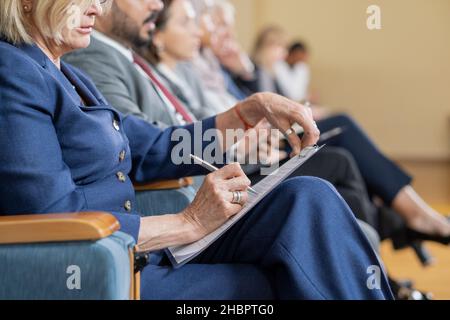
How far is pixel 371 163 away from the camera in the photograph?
2.80 meters

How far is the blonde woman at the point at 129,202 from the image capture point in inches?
54.3

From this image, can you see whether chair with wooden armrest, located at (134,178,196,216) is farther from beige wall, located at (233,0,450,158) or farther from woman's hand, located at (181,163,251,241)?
beige wall, located at (233,0,450,158)

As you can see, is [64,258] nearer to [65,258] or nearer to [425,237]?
[65,258]

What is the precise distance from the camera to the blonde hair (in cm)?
148

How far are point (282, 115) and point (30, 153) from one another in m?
0.62

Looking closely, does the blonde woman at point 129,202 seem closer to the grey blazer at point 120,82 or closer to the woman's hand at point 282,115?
the woman's hand at point 282,115

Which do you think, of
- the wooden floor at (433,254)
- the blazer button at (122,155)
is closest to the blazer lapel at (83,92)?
the blazer button at (122,155)

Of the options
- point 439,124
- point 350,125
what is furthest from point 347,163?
point 439,124

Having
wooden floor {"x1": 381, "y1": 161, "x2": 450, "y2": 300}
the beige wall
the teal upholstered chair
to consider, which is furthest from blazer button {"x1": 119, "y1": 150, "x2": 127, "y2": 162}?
the beige wall

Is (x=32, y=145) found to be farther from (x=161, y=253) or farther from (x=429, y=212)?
(x=429, y=212)

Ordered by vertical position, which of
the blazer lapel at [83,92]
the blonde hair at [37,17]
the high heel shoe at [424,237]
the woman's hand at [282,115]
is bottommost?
the high heel shoe at [424,237]

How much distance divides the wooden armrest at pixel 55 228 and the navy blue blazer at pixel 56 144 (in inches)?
3.3

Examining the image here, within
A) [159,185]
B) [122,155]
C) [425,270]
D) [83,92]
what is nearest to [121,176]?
[122,155]

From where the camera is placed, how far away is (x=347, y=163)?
8.65 ft
